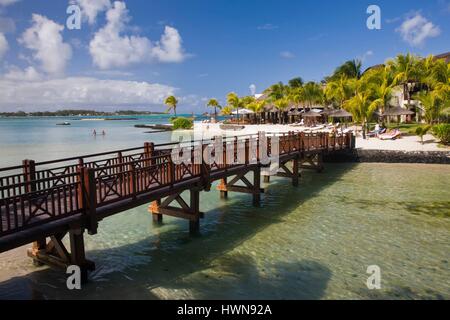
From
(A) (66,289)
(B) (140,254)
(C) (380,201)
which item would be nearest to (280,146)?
(C) (380,201)

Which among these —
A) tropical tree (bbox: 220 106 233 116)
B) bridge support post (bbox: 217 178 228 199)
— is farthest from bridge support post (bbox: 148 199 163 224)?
tropical tree (bbox: 220 106 233 116)

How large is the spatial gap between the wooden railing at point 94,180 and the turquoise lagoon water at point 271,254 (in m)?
1.94

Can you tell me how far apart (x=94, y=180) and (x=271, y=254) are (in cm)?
563

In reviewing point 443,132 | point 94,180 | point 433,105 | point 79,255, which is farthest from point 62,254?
point 433,105

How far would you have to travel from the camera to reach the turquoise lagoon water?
8.59 m

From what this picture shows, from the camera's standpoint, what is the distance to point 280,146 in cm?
1883

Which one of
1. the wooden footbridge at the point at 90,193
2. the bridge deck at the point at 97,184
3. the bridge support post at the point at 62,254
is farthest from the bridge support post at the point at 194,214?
the bridge support post at the point at 62,254

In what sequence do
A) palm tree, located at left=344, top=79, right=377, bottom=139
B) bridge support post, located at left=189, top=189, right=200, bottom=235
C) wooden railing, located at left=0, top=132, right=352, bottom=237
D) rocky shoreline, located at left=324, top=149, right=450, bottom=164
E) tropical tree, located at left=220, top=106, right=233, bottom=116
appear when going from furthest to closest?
tropical tree, located at left=220, top=106, right=233, bottom=116 → palm tree, located at left=344, top=79, right=377, bottom=139 → rocky shoreline, located at left=324, top=149, right=450, bottom=164 → bridge support post, located at left=189, top=189, right=200, bottom=235 → wooden railing, located at left=0, top=132, right=352, bottom=237

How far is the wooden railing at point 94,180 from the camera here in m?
7.62

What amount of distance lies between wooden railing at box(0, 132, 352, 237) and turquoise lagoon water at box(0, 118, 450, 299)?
1.94 meters

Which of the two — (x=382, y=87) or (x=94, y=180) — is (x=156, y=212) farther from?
(x=382, y=87)

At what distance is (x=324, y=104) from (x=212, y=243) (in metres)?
51.8

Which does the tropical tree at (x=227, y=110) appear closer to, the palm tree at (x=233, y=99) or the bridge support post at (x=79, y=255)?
the palm tree at (x=233, y=99)

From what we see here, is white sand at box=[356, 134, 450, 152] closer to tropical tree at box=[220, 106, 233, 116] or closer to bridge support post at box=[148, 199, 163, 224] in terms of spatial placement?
bridge support post at box=[148, 199, 163, 224]
